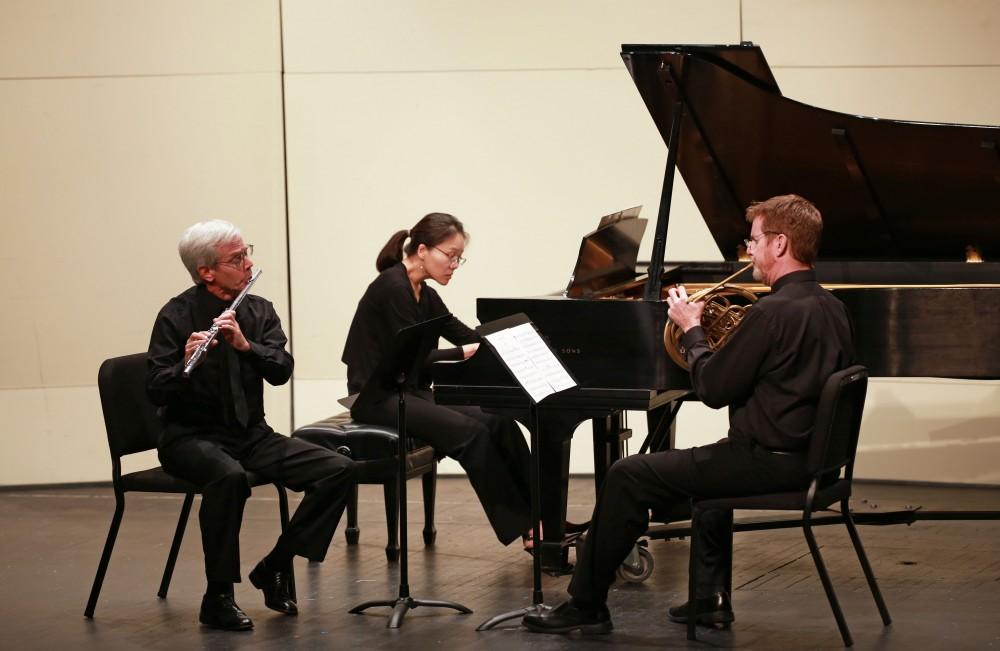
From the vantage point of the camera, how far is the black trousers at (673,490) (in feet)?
12.2

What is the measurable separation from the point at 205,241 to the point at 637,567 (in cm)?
174

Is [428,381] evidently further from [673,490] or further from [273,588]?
[673,490]

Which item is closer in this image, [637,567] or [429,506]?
[637,567]

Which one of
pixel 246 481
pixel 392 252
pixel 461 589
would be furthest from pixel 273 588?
pixel 392 252

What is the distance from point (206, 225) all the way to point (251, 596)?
122 centimetres

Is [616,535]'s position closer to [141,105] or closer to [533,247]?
[533,247]

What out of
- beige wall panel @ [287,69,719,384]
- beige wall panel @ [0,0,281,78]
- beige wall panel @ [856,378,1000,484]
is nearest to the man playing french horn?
beige wall panel @ [287,69,719,384]

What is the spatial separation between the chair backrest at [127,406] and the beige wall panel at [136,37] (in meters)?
2.62

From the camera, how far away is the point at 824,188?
4926mm

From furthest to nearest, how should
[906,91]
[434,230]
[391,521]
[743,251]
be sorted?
[906,91]
[743,251]
[391,521]
[434,230]

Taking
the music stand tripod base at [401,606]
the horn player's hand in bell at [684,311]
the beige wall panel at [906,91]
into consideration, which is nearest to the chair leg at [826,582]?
the horn player's hand in bell at [684,311]

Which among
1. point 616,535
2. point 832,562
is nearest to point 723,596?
point 616,535

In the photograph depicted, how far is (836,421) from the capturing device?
3.71 m

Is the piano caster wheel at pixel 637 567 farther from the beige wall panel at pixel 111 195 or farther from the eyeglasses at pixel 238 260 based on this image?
the beige wall panel at pixel 111 195
